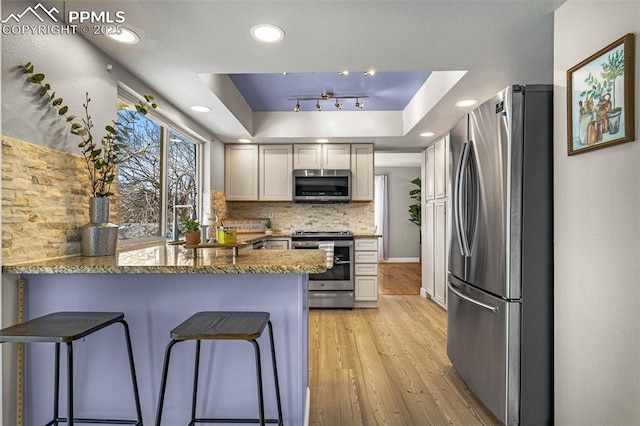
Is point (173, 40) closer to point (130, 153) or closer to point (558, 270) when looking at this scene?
point (130, 153)

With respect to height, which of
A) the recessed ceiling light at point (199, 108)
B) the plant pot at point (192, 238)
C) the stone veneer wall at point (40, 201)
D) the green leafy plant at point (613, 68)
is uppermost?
the recessed ceiling light at point (199, 108)

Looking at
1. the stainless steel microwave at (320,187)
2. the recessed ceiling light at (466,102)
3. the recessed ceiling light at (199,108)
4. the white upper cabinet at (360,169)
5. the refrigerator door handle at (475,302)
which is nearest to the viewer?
the refrigerator door handle at (475,302)

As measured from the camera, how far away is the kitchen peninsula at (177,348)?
65.7 inches

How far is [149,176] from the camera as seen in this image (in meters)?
2.88

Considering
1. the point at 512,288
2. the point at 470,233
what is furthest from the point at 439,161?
the point at 512,288

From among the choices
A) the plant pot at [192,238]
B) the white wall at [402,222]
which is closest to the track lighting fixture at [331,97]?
the plant pot at [192,238]

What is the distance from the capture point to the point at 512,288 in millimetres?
1827

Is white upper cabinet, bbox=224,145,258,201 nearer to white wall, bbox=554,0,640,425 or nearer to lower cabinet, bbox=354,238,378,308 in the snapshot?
lower cabinet, bbox=354,238,378,308

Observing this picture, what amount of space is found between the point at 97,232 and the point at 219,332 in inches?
39.0

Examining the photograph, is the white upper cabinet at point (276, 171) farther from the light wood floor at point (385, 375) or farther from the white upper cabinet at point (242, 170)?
the light wood floor at point (385, 375)

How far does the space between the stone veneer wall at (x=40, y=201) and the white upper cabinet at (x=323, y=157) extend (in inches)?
116

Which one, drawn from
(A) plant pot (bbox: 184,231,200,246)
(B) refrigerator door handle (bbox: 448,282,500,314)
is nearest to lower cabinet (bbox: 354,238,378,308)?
(B) refrigerator door handle (bbox: 448,282,500,314)

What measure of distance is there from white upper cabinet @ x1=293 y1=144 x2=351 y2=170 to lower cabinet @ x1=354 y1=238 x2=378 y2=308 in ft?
3.48

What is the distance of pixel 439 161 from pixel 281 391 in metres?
3.44
